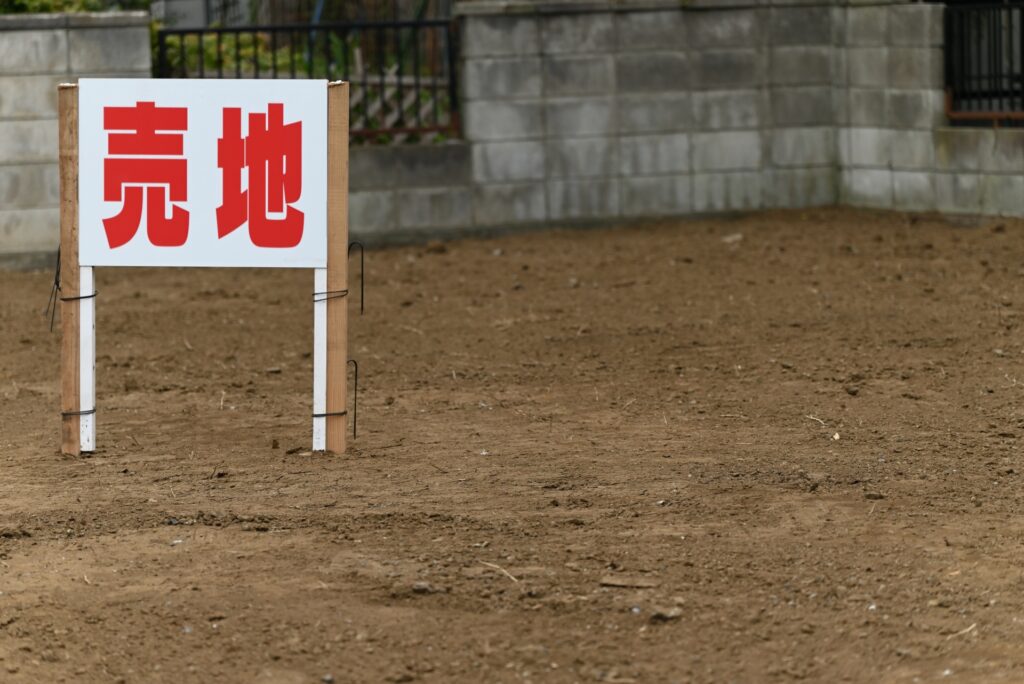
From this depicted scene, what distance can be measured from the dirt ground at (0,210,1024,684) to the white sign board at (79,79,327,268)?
85 cm

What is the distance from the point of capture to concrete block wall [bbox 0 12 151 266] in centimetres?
1107

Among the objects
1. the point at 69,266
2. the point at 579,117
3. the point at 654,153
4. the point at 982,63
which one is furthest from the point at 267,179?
the point at 982,63

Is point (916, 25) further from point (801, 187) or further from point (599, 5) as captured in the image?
point (599, 5)

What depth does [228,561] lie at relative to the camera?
4.85 m

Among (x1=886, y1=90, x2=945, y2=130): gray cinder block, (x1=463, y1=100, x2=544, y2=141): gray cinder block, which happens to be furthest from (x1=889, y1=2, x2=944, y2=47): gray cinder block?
(x1=463, y1=100, x2=544, y2=141): gray cinder block

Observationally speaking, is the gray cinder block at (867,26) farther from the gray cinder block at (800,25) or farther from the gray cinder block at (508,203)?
the gray cinder block at (508,203)

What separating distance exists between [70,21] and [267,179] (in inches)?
221

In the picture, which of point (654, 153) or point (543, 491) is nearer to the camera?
point (543, 491)

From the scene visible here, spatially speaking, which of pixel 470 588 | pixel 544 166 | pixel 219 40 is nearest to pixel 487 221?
pixel 544 166

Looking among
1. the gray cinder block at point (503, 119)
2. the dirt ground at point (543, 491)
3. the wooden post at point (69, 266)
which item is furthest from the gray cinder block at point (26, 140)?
the wooden post at point (69, 266)

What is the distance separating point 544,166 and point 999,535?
7632 mm

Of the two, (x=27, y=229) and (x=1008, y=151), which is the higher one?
(x=1008, y=151)

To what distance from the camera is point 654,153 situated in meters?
12.4

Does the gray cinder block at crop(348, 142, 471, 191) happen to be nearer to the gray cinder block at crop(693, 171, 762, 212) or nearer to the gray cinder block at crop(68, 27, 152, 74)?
the gray cinder block at crop(68, 27, 152, 74)
